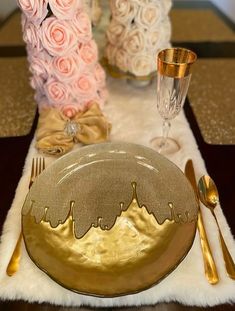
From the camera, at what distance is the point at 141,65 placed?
762mm

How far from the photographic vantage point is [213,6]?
1.36 metres

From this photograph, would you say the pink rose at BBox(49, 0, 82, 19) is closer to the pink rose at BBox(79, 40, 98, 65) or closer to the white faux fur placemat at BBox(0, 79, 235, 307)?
the pink rose at BBox(79, 40, 98, 65)

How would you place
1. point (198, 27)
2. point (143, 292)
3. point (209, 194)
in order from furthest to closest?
point (198, 27) < point (209, 194) < point (143, 292)

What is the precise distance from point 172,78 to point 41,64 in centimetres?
24

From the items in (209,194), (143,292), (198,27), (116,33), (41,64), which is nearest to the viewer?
(143,292)

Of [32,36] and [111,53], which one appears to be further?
[111,53]

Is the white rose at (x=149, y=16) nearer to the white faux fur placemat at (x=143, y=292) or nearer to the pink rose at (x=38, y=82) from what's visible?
the pink rose at (x=38, y=82)

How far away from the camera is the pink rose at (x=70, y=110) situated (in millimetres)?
687

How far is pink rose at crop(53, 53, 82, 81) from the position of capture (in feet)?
2.08

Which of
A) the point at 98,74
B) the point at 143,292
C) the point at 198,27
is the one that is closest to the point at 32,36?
the point at 98,74

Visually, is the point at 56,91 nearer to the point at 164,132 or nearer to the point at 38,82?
the point at 38,82

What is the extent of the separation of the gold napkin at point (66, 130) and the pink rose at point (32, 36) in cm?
12

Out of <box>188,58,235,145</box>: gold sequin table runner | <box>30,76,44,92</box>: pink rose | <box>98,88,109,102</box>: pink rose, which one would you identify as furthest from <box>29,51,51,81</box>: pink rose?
<box>188,58,235,145</box>: gold sequin table runner

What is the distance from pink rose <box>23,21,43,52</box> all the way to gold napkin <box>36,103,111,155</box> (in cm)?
12
